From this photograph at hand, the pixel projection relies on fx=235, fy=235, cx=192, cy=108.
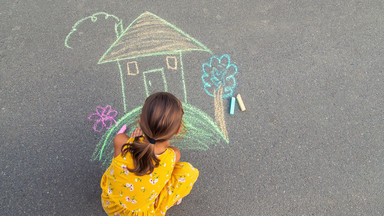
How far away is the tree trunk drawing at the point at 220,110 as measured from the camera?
8.17ft

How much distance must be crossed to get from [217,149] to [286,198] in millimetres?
822

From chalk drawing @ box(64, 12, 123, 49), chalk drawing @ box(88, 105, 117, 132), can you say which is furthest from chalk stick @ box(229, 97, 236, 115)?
chalk drawing @ box(64, 12, 123, 49)

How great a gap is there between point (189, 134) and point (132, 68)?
39.0 inches

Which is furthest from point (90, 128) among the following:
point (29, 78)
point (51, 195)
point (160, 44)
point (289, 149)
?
point (289, 149)

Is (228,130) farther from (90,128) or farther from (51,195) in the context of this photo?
(51,195)

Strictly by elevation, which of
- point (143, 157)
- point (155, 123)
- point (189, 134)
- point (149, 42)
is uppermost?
point (149, 42)

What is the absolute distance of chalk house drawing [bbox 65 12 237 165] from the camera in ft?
8.02

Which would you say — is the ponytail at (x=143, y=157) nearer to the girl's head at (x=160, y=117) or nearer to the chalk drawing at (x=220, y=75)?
the girl's head at (x=160, y=117)

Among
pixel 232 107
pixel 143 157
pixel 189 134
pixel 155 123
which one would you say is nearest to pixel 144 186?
pixel 143 157

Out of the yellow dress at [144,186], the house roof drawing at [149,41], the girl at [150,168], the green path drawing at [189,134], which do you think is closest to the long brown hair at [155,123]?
the girl at [150,168]

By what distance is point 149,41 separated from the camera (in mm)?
2750

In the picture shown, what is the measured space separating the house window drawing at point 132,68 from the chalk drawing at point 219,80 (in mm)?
752

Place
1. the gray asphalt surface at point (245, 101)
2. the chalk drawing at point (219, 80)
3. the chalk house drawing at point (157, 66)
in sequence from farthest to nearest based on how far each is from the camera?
the chalk drawing at point (219, 80), the chalk house drawing at point (157, 66), the gray asphalt surface at point (245, 101)

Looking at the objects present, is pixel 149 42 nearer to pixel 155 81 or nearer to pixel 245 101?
pixel 155 81
